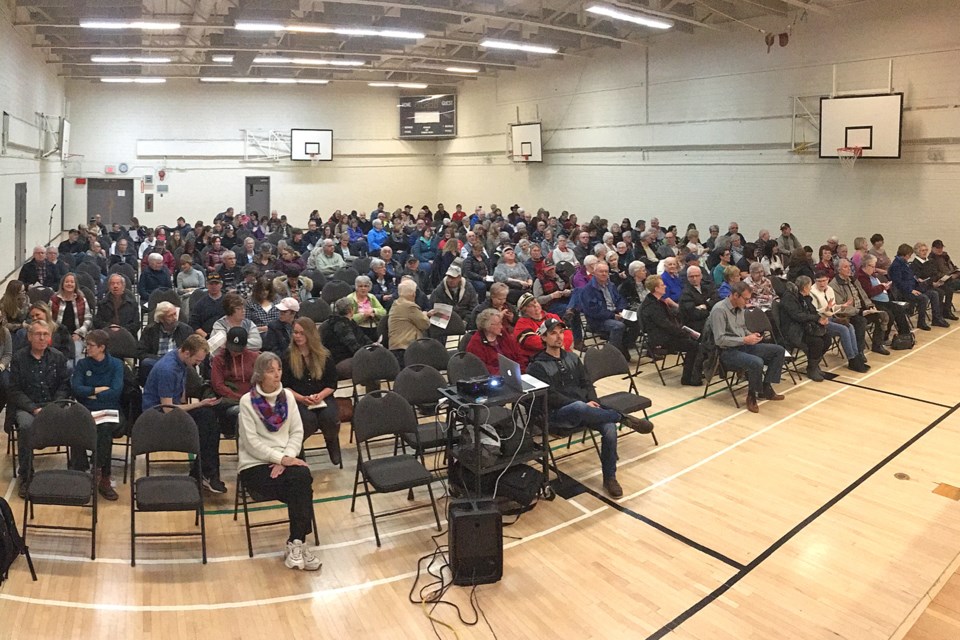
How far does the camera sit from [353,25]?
1425 cm

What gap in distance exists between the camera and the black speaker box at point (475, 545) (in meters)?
4.33

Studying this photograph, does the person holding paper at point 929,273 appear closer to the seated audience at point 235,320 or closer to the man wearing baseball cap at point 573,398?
the man wearing baseball cap at point 573,398

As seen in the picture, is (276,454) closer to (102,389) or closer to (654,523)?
(102,389)

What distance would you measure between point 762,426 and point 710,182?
11104 millimetres

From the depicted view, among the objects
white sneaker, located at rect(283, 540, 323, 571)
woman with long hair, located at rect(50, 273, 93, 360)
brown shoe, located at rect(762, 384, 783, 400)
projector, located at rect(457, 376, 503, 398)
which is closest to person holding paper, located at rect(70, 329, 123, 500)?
white sneaker, located at rect(283, 540, 323, 571)

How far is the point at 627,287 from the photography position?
931 cm

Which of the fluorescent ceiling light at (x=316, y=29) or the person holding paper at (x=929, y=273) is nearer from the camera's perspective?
the person holding paper at (x=929, y=273)

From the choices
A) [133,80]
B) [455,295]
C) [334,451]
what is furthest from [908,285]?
[133,80]

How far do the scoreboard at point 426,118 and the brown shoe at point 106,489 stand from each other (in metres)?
22.3

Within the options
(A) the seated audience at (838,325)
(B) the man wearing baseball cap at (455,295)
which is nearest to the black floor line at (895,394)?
(A) the seated audience at (838,325)

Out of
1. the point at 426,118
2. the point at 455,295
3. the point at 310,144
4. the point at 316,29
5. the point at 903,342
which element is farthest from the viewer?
the point at 426,118

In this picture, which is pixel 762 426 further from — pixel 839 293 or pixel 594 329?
pixel 839 293

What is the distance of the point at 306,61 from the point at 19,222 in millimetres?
7713

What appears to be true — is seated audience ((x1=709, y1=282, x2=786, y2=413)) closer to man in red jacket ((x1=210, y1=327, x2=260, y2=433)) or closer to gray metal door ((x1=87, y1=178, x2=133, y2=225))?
man in red jacket ((x1=210, y1=327, x2=260, y2=433))
